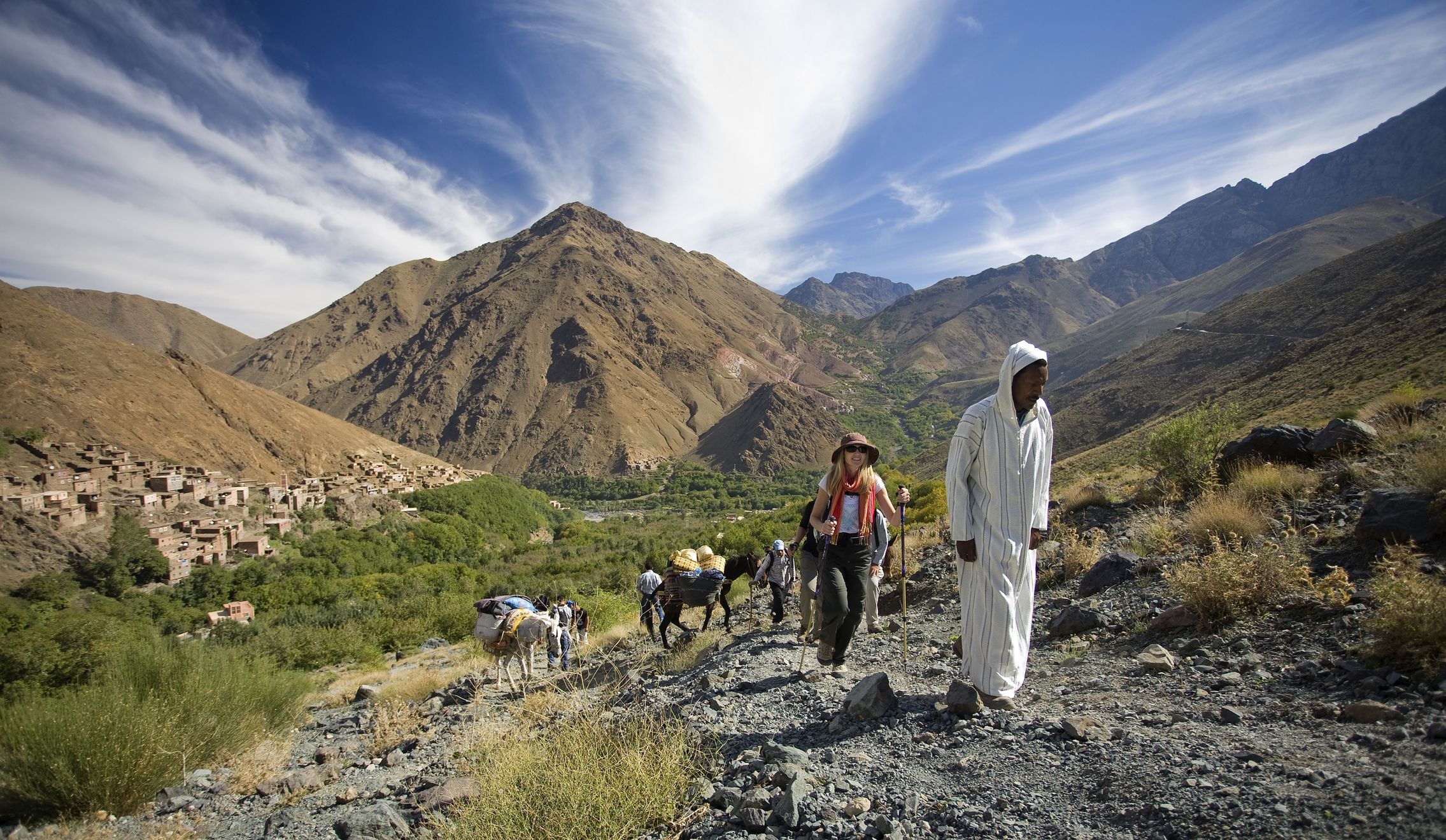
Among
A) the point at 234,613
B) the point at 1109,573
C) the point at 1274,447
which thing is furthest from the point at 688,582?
the point at 234,613

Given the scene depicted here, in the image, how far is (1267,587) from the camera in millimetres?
3859

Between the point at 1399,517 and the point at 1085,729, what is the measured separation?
335 centimetres

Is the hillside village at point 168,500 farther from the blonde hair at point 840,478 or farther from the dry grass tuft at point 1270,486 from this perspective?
the dry grass tuft at point 1270,486

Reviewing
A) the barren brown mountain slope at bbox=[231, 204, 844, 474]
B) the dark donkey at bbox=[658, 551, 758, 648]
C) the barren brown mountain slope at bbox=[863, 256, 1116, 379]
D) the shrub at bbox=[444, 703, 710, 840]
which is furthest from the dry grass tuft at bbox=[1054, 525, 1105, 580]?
the barren brown mountain slope at bbox=[863, 256, 1116, 379]

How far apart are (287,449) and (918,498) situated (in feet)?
162

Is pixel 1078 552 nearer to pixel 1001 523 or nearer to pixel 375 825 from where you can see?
pixel 1001 523

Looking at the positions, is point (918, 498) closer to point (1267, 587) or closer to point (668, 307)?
point (1267, 587)

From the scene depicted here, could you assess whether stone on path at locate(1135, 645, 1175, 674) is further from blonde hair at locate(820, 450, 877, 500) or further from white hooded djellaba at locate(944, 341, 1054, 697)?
blonde hair at locate(820, 450, 877, 500)

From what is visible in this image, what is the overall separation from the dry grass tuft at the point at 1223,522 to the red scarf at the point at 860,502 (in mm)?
3001

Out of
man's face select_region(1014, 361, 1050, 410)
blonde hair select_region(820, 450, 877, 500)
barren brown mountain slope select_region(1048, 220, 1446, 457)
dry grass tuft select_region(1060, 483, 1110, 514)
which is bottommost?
dry grass tuft select_region(1060, 483, 1110, 514)

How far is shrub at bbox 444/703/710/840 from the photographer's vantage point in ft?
9.35

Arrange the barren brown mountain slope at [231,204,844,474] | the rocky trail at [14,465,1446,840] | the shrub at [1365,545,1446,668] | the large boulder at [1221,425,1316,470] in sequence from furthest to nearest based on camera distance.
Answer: the barren brown mountain slope at [231,204,844,474], the large boulder at [1221,425,1316,470], the shrub at [1365,545,1446,668], the rocky trail at [14,465,1446,840]

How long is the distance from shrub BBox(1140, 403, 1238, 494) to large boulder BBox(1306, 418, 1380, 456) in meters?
1.10

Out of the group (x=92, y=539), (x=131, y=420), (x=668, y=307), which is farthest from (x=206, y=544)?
(x=668, y=307)
